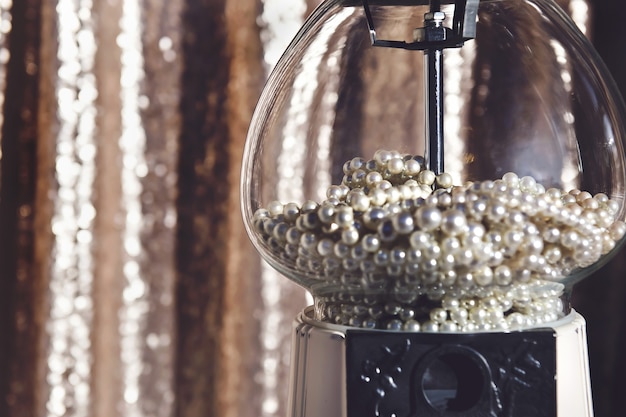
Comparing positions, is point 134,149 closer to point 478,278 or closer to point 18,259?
point 18,259

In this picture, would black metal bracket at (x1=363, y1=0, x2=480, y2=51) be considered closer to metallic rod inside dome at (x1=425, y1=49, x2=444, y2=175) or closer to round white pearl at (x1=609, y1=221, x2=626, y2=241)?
metallic rod inside dome at (x1=425, y1=49, x2=444, y2=175)

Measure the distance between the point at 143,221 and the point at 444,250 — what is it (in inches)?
19.4

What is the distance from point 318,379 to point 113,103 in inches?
18.3

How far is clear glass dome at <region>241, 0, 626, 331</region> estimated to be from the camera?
402 mm

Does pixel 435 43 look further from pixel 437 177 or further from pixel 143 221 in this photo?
pixel 143 221

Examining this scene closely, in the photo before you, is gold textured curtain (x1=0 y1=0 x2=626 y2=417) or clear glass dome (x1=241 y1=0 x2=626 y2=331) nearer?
clear glass dome (x1=241 y1=0 x2=626 y2=331)

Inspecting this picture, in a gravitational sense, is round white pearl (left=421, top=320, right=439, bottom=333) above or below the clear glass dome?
below

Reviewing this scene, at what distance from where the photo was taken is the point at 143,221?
81 cm

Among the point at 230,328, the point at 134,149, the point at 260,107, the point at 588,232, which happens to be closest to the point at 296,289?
the point at 230,328

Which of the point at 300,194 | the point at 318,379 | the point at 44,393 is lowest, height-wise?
the point at 44,393

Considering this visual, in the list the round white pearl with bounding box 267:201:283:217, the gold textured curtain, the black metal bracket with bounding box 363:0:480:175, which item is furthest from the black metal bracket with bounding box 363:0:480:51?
the gold textured curtain

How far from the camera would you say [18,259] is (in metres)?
0.80

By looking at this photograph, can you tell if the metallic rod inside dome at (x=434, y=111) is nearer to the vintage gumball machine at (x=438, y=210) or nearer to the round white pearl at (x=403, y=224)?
the vintage gumball machine at (x=438, y=210)

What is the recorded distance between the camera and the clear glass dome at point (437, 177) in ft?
1.32
